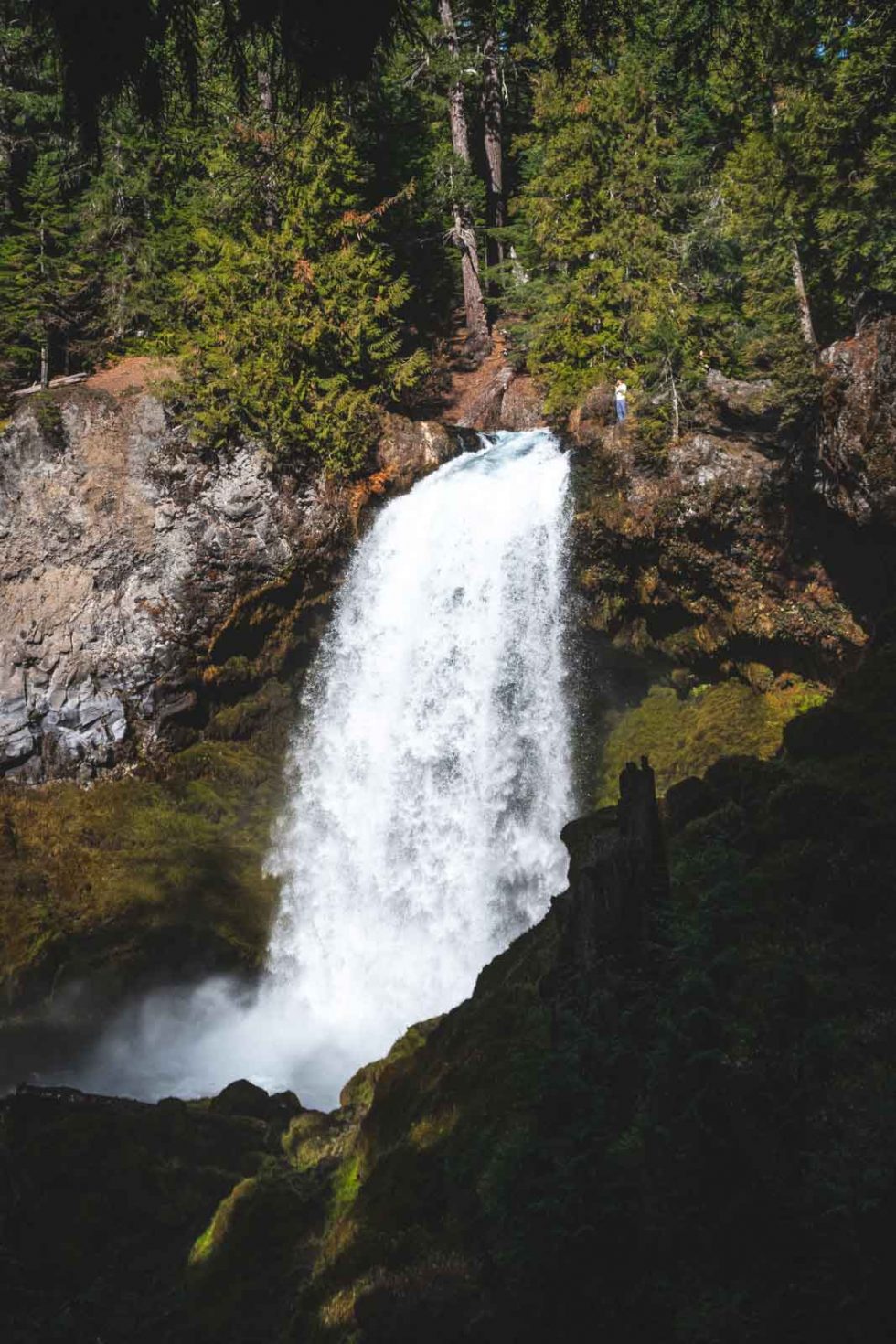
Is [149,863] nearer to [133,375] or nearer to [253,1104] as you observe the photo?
[253,1104]

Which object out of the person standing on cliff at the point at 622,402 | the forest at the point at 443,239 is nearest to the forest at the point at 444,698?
the forest at the point at 443,239

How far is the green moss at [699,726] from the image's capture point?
1511 centimetres

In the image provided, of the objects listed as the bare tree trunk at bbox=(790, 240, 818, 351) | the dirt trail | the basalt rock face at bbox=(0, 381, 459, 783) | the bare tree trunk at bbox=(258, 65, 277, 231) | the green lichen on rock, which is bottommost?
the green lichen on rock

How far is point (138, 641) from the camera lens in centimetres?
1916

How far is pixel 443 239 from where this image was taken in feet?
94.3

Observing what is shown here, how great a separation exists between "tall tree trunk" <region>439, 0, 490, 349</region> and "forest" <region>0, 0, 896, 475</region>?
8 cm

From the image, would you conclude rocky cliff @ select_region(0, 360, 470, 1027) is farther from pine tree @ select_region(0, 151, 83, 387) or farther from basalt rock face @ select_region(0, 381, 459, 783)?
pine tree @ select_region(0, 151, 83, 387)

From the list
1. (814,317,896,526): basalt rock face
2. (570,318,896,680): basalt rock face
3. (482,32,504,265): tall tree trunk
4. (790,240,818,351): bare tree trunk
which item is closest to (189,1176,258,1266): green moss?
(570,318,896,680): basalt rock face

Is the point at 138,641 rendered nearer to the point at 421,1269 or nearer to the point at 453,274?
the point at 421,1269

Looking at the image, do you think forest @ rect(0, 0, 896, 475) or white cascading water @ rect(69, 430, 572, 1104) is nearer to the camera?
white cascading water @ rect(69, 430, 572, 1104)

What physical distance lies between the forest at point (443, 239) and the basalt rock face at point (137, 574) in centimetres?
131

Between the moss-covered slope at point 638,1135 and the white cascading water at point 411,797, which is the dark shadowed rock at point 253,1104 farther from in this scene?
the white cascading water at point 411,797

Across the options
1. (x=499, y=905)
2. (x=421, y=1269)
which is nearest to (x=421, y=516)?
(x=499, y=905)

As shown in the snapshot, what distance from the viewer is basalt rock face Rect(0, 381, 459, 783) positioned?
19062mm
